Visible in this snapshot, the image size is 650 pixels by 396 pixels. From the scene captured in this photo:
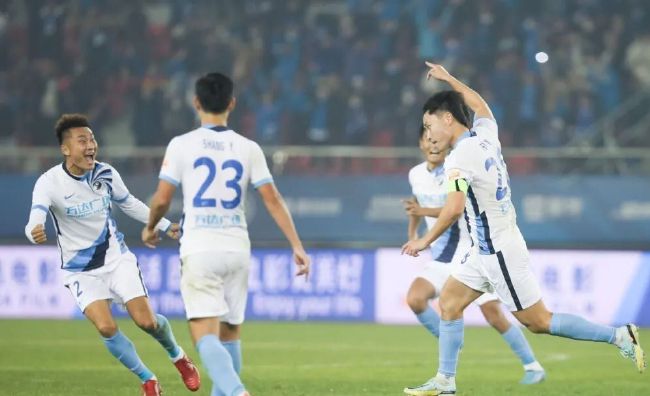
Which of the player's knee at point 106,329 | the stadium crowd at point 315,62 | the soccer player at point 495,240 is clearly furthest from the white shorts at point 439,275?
the stadium crowd at point 315,62

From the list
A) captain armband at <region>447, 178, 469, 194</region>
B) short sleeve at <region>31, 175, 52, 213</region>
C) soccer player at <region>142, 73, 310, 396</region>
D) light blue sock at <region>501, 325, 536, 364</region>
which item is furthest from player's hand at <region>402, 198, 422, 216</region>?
short sleeve at <region>31, 175, 52, 213</region>

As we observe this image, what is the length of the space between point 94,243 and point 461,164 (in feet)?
9.11

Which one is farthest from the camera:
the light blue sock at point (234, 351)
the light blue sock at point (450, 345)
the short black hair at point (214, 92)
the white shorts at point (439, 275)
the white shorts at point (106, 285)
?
the white shorts at point (439, 275)

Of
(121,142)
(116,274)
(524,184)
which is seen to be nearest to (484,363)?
(116,274)

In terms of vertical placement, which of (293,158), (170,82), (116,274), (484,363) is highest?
(170,82)

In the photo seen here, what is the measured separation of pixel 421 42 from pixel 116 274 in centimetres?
1235

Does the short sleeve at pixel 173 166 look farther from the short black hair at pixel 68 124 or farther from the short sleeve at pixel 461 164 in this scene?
the short black hair at pixel 68 124

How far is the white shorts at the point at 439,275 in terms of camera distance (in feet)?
33.9

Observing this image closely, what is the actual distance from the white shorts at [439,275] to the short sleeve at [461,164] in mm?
2539

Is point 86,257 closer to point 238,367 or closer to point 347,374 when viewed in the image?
point 238,367

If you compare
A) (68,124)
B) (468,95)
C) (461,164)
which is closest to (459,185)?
(461,164)

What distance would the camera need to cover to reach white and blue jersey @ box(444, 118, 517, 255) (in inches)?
311

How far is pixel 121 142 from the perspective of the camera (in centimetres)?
1945

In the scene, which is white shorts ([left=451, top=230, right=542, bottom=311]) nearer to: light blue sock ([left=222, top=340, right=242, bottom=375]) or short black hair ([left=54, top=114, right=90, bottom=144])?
light blue sock ([left=222, top=340, right=242, bottom=375])
